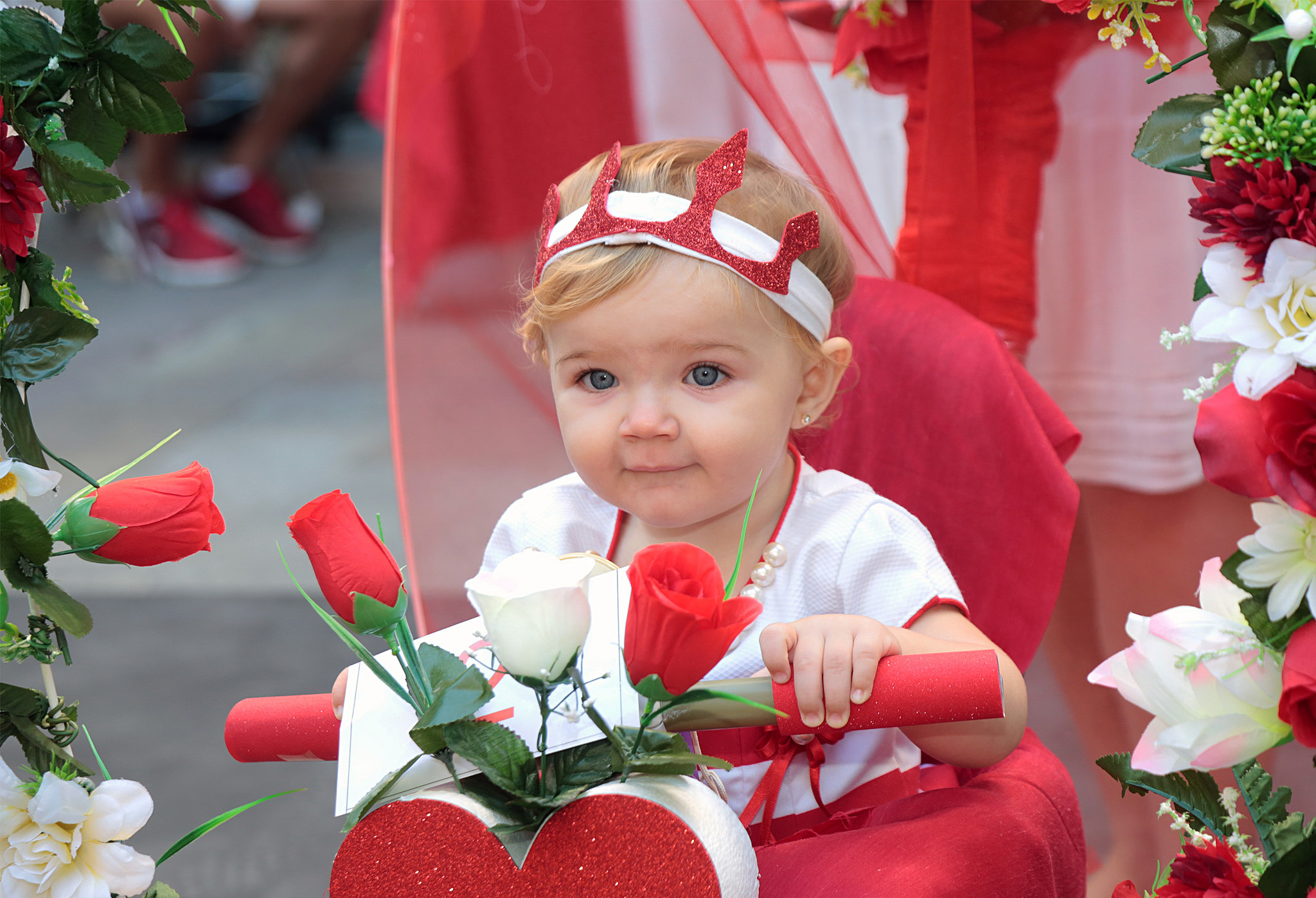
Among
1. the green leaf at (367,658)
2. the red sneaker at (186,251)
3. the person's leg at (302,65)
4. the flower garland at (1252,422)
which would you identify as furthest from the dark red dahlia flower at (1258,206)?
the person's leg at (302,65)

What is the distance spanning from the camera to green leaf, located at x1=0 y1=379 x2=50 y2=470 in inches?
29.9

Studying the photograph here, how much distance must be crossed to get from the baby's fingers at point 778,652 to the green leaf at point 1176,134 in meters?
0.33

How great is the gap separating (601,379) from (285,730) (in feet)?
1.15

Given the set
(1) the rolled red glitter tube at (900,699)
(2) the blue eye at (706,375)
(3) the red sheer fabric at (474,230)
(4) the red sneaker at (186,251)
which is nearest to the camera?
(1) the rolled red glitter tube at (900,699)

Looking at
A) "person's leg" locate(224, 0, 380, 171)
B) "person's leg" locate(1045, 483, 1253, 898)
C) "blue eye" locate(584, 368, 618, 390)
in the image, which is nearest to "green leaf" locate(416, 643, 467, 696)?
"blue eye" locate(584, 368, 618, 390)

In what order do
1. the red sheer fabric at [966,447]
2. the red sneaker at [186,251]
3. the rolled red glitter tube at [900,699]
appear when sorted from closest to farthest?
the rolled red glitter tube at [900,699]
the red sheer fabric at [966,447]
the red sneaker at [186,251]

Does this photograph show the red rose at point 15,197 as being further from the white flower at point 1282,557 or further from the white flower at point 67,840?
the white flower at point 1282,557

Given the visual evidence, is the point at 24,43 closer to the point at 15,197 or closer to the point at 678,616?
the point at 15,197

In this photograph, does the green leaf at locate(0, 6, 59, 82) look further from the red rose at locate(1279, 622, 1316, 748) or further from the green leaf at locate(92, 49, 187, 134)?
the red rose at locate(1279, 622, 1316, 748)

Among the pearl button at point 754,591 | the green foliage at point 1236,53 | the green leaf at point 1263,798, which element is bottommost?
the pearl button at point 754,591

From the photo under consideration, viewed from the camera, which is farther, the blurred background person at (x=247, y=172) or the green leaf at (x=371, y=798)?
the blurred background person at (x=247, y=172)

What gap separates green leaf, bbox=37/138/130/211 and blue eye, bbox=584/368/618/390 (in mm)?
347

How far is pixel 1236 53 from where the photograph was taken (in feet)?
2.02

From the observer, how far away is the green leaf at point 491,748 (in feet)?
2.09
